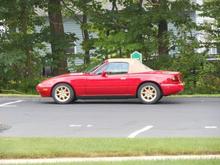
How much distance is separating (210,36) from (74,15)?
719cm

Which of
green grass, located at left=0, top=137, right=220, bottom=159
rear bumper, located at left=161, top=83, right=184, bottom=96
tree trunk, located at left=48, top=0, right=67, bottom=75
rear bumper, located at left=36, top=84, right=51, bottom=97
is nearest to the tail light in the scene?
rear bumper, located at left=161, top=83, right=184, bottom=96

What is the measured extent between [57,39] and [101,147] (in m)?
17.4

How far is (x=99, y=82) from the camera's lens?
64.7ft

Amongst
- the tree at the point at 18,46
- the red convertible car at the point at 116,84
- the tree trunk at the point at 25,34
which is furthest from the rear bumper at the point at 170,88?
the tree trunk at the point at 25,34

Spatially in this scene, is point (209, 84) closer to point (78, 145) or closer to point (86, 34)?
point (86, 34)

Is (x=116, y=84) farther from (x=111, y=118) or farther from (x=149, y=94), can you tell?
(x=111, y=118)

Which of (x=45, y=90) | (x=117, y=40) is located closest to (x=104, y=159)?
(x=45, y=90)

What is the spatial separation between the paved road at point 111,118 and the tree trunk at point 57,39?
6.26 metres

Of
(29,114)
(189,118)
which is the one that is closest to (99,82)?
(29,114)

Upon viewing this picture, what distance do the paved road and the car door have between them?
1.33 ft

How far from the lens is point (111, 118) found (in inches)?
611

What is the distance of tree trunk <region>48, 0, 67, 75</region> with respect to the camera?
27047 millimetres

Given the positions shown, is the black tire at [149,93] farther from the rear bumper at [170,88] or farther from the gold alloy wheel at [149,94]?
the rear bumper at [170,88]

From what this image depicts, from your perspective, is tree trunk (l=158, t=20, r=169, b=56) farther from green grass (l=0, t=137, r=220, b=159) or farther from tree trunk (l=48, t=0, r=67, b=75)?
green grass (l=0, t=137, r=220, b=159)
